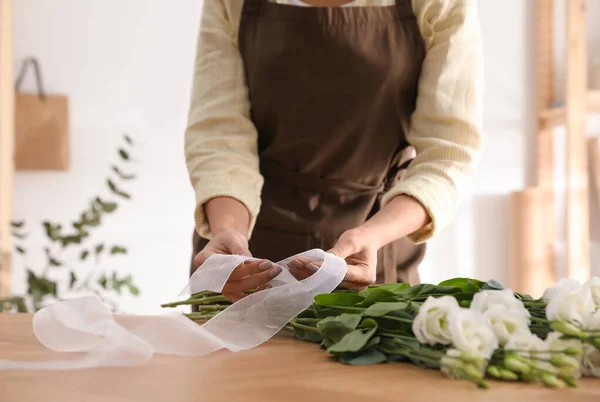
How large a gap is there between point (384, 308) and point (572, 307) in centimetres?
15

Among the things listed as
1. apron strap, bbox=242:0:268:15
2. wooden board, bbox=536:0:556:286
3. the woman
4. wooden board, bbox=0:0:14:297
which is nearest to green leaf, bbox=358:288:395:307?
the woman

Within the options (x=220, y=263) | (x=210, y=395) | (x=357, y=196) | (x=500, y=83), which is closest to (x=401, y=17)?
(x=357, y=196)

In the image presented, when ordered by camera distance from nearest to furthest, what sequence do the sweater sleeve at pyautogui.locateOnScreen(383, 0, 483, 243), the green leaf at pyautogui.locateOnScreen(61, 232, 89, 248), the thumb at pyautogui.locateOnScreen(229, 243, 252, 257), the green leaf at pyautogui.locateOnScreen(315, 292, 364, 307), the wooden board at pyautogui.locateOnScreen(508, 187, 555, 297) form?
the green leaf at pyautogui.locateOnScreen(315, 292, 364, 307) → the thumb at pyautogui.locateOnScreen(229, 243, 252, 257) → the sweater sleeve at pyautogui.locateOnScreen(383, 0, 483, 243) → the green leaf at pyautogui.locateOnScreen(61, 232, 89, 248) → the wooden board at pyautogui.locateOnScreen(508, 187, 555, 297)

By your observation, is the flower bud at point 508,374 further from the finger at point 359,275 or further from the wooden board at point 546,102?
the wooden board at point 546,102

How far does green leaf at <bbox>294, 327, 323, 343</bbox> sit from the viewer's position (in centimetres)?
74

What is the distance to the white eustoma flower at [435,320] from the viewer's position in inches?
21.5

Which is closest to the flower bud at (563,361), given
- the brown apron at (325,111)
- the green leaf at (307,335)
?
the green leaf at (307,335)

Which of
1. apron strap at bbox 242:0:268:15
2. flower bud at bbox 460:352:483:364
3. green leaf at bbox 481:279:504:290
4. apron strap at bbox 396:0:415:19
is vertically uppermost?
apron strap at bbox 242:0:268:15

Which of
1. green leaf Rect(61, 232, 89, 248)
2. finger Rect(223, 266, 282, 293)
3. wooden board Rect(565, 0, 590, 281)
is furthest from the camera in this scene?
wooden board Rect(565, 0, 590, 281)

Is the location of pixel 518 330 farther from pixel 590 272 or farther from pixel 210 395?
pixel 590 272

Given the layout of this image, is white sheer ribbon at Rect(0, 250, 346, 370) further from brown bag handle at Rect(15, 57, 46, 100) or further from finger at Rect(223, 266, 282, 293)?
brown bag handle at Rect(15, 57, 46, 100)

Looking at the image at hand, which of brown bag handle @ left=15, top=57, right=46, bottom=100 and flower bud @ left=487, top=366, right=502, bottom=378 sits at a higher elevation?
brown bag handle @ left=15, top=57, right=46, bottom=100

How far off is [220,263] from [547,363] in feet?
1.35

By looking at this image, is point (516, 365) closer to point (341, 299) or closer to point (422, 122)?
point (341, 299)
